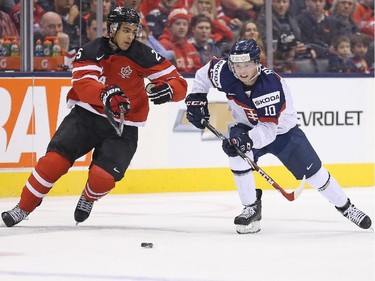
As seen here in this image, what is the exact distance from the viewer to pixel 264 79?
4.95 meters

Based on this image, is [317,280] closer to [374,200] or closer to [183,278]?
A: [183,278]

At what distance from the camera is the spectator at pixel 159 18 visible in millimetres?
7344

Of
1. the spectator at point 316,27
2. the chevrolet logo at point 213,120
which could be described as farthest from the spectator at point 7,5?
the spectator at point 316,27

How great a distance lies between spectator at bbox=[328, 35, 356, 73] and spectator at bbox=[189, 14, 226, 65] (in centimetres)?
93

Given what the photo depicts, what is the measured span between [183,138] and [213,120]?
249mm

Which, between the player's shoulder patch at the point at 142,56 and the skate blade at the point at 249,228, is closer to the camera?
the skate blade at the point at 249,228

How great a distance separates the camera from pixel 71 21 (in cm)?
696

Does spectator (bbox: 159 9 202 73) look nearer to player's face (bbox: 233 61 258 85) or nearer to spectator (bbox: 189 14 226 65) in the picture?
spectator (bbox: 189 14 226 65)

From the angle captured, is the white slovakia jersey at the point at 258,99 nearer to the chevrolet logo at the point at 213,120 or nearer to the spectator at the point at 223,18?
the chevrolet logo at the point at 213,120

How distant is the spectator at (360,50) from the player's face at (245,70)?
10.8ft

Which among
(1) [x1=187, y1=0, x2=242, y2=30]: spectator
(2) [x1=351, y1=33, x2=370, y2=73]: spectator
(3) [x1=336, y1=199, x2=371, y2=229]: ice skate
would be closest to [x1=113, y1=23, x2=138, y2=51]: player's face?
(3) [x1=336, y1=199, x2=371, y2=229]: ice skate

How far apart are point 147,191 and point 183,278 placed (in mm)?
3628

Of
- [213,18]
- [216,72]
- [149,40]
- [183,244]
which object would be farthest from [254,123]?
[213,18]

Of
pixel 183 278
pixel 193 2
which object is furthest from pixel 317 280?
pixel 193 2
